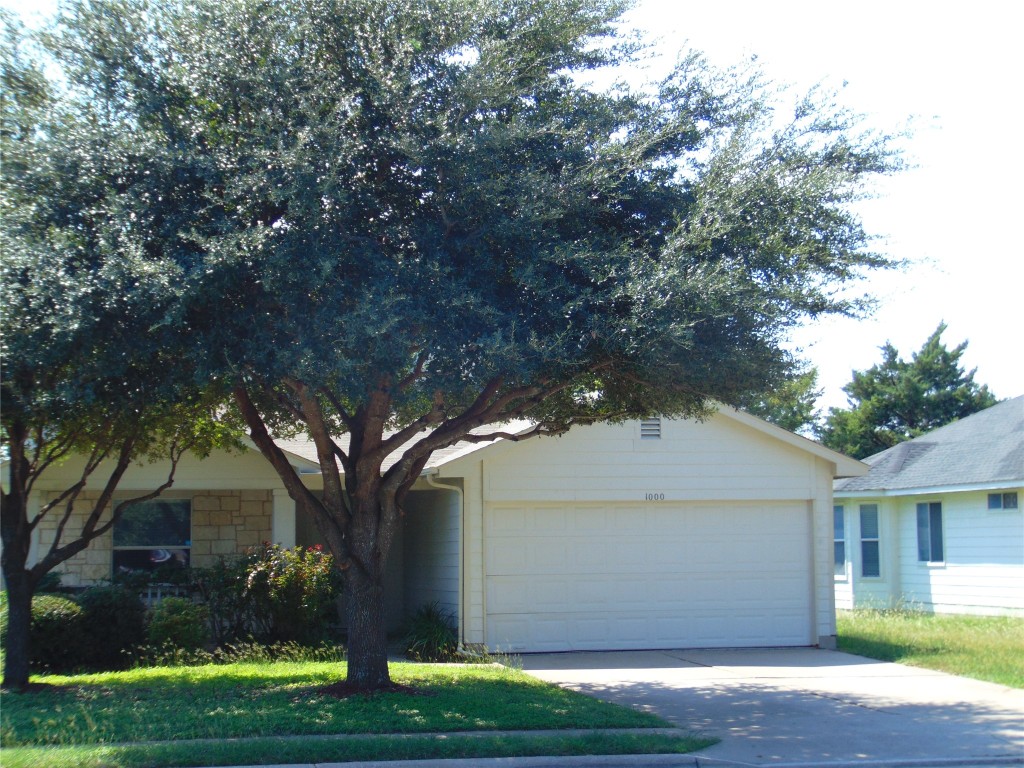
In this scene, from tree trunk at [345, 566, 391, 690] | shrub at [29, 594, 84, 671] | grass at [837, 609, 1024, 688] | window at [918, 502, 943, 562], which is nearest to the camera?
tree trunk at [345, 566, 391, 690]

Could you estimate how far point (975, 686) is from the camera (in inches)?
494

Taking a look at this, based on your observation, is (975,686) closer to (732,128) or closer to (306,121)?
(732,128)

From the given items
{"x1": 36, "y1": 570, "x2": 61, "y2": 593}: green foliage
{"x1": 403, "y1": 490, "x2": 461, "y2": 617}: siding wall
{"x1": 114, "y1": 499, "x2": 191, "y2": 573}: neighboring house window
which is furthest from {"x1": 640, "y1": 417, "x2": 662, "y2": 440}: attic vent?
{"x1": 36, "y1": 570, "x2": 61, "y2": 593}: green foliage

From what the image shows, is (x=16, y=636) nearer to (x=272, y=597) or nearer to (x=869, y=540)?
(x=272, y=597)

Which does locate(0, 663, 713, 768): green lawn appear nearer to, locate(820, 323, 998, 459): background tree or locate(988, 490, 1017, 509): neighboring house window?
locate(988, 490, 1017, 509): neighboring house window

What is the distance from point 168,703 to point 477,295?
5160 mm

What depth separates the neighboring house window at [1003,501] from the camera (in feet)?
65.4

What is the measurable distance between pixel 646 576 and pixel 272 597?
18.2 feet

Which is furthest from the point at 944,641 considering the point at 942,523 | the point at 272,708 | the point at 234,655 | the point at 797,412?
the point at 797,412

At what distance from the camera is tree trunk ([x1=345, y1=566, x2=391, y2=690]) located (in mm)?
10664

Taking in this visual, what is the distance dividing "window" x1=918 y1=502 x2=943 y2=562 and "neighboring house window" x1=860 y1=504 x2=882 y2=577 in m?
1.28

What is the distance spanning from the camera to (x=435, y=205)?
9.54m

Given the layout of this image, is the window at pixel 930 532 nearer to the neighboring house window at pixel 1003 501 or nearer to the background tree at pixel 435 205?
the neighboring house window at pixel 1003 501

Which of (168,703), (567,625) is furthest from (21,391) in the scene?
(567,625)
